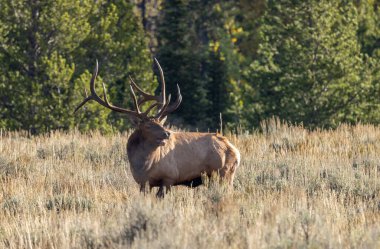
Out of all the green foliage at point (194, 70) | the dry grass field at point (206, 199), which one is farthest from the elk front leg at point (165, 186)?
the green foliage at point (194, 70)

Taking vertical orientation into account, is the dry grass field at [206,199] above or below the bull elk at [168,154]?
below

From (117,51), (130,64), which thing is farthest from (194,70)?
(117,51)

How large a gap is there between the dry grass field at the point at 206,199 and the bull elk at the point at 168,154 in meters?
0.23

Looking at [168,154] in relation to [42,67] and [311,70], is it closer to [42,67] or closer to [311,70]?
[42,67]

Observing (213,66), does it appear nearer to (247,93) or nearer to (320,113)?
(247,93)

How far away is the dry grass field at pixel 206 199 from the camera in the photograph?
22.6ft

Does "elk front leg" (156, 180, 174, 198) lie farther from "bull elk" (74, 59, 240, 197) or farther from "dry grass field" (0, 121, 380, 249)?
"dry grass field" (0, 121, 380, 249)

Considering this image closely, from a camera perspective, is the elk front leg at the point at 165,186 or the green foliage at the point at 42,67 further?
the green foliage at the point at 42,67

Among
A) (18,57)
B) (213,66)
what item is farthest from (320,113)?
(213,66)

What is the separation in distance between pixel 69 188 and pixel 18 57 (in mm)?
18110

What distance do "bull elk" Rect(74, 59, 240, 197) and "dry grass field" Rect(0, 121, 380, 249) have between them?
0.74 feet

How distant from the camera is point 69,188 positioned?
11359mm

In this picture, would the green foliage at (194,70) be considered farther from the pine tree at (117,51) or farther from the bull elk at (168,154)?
the bull elk at (168,154)

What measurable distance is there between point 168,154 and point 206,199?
1.00 metres
